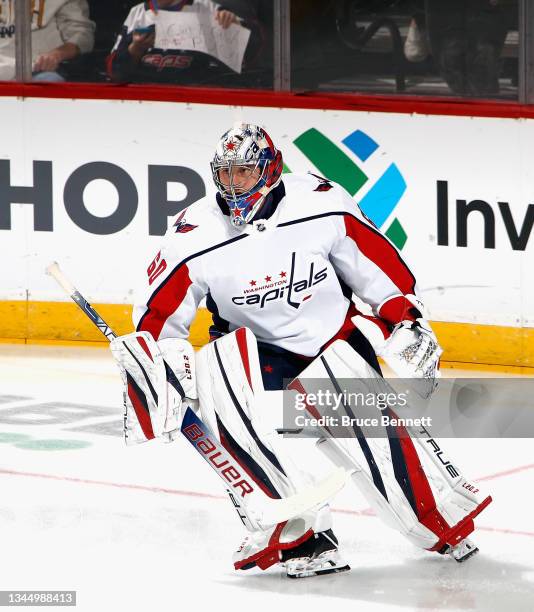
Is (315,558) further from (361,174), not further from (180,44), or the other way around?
(180,44)

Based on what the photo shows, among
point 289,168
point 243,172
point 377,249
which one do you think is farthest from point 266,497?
point 289,168

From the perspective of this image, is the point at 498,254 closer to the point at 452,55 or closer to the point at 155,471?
the point at 452,55

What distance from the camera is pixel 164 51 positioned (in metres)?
6.45

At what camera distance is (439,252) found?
5957 millimetres

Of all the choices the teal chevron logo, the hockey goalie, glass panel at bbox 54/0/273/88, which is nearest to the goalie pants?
the hockey goalie

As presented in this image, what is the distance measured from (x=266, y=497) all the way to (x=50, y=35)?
3562 millimetres

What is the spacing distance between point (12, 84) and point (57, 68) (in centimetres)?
20

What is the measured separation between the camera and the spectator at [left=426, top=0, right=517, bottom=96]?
5895 millimetres

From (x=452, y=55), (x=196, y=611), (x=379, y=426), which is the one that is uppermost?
(x=452, y=55)

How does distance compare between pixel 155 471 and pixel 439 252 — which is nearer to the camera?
pixel 155 471

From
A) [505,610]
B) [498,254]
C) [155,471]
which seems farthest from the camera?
[498,254]

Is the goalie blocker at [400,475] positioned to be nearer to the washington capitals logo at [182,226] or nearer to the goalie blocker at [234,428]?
the goalie blocker at [234,428]

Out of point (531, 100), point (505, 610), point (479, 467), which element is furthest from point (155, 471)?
point (531, 100)

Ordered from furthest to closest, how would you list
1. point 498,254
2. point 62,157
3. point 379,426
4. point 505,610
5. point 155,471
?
point 62,157
point 498,254
point 155,471
point 379,426
point 505,610
